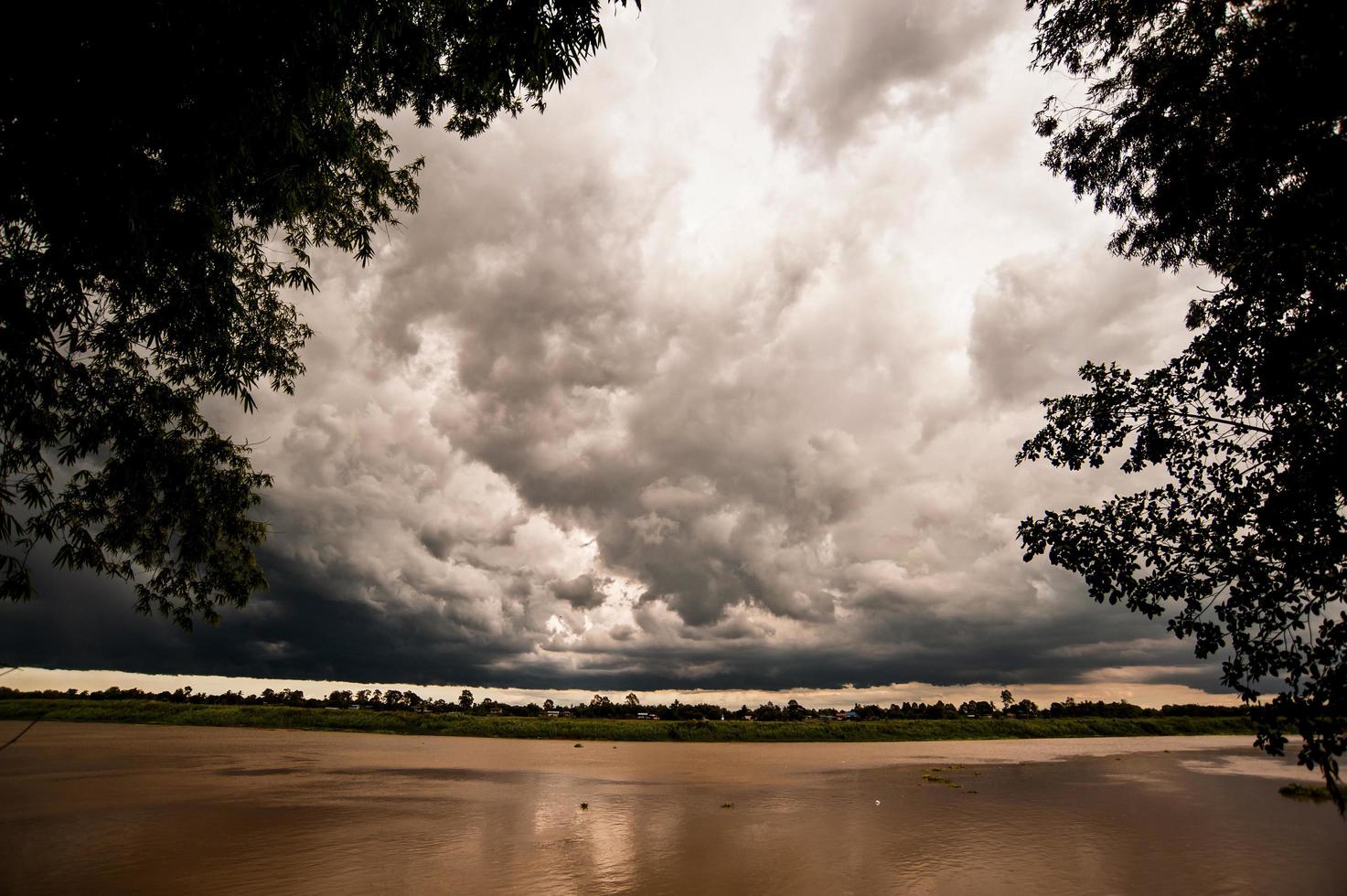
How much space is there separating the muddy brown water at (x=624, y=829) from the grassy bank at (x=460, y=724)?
24480 mm

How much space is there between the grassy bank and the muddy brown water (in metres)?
24.5

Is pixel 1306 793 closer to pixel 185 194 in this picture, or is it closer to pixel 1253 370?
pixel 1253 370

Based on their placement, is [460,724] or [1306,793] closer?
[1306,793]

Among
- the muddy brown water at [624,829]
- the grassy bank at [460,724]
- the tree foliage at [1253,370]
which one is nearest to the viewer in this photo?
the tree foliage at [1253,370]

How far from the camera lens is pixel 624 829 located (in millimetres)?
14961

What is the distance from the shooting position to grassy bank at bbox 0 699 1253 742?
5134cm

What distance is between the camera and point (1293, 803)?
21781 millimetres

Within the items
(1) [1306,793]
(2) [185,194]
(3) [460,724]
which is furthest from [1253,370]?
(3) [460,724]

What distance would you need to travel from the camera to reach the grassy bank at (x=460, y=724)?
51344 millimetres

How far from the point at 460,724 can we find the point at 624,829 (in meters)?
48.9

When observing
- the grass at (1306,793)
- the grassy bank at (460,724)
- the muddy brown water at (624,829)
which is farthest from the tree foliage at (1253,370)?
the grassy bank at (460,724)

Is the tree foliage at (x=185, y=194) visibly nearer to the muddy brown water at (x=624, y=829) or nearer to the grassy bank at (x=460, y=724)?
the muddy brown water at (x=624, y=829)

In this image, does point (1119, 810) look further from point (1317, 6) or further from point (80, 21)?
point (80, 21)

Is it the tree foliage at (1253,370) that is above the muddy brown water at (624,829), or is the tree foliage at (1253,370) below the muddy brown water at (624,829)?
above
